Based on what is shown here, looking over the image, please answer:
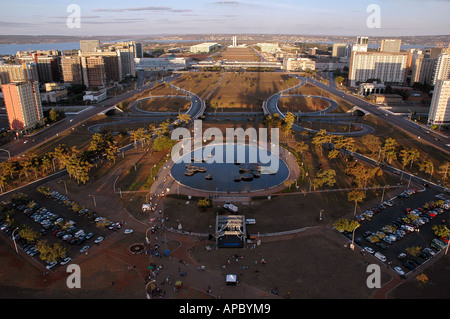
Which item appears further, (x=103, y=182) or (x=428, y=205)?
(x=103, y=182)

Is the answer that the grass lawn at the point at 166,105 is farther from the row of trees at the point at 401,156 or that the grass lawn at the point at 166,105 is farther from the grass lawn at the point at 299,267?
the grass lawn at the point at 299,267

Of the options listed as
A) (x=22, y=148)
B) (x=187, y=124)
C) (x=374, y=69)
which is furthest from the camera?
(x=374, y=69)

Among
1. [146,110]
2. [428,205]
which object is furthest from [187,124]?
[428,205]

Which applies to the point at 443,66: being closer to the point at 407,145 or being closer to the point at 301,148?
the point at 407,145

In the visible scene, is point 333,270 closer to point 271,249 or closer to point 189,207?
point 271,249

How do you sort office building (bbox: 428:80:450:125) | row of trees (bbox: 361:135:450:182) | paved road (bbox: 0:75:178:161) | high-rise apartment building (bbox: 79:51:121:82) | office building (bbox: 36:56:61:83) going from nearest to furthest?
row of trees (bbox: 361:135:450:182) → paved road (bbox: 0:75:178:161) → office building (bbox: 428:80:450:125) → office building (bbox: 36:56:61:83) → high-rise apartment building (bbox: 79:51:121:82)

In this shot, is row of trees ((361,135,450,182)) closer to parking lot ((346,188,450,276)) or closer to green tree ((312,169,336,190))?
parking lot ((346,188,450,276))

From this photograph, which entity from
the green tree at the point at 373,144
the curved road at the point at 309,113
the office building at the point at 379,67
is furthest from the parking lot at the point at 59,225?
the office building at the point at 379,67

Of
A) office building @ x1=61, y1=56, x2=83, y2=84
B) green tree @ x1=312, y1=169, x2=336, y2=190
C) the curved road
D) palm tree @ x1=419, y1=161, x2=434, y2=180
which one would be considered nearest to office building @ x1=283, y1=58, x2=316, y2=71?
the curved road
